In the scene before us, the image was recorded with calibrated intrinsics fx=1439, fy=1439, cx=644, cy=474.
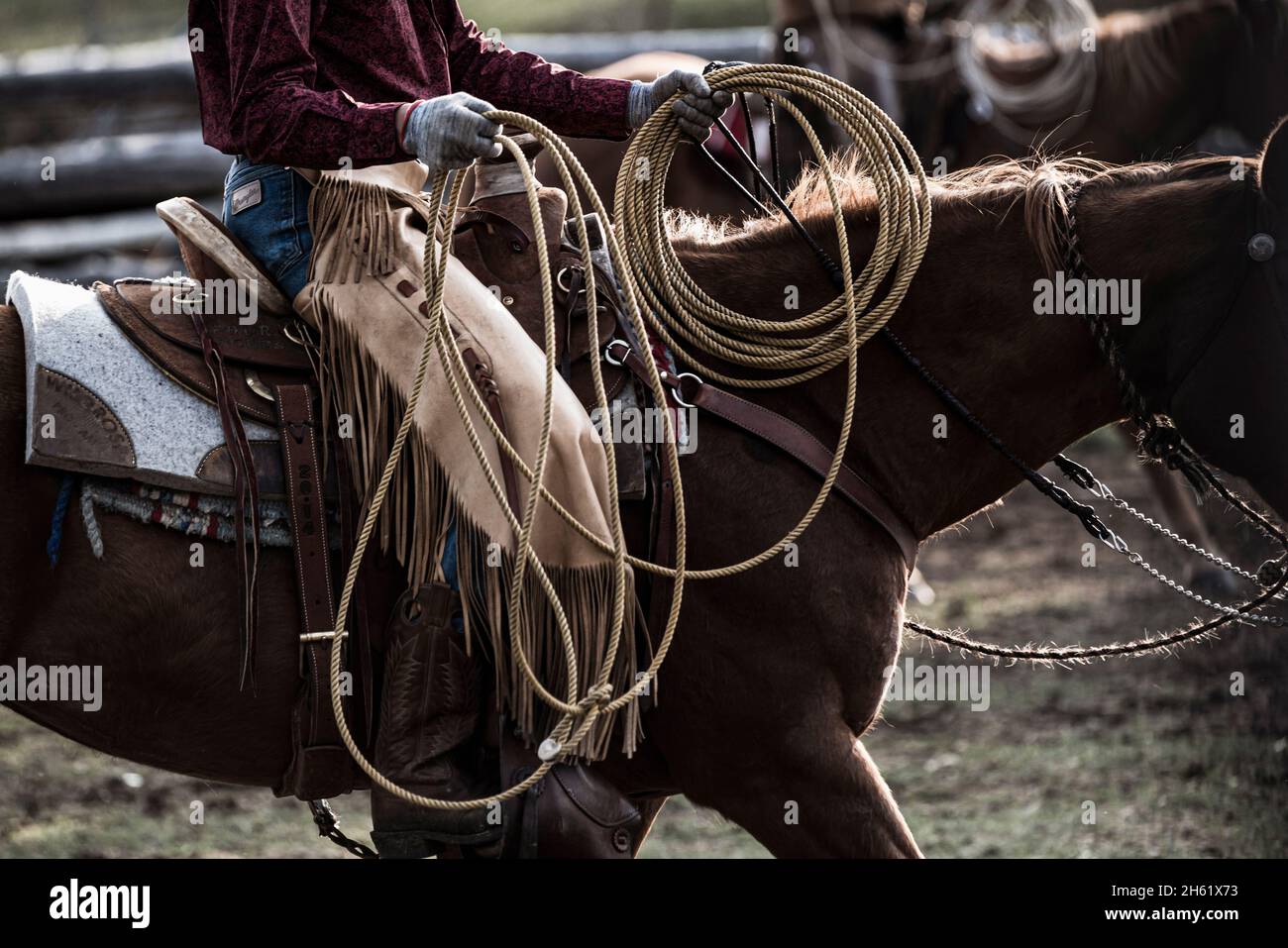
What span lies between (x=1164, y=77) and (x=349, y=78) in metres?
5.76

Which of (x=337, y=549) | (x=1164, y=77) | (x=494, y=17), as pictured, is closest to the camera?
(x=337, y=549)

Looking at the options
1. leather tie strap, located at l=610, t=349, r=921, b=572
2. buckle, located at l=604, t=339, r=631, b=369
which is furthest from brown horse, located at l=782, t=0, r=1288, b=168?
buckle, located at l=604, t=339, r=631, b=369

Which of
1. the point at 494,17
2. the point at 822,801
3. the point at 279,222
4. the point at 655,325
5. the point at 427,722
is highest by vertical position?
the point at 494,17

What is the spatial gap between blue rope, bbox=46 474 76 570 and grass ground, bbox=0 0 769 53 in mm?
16285

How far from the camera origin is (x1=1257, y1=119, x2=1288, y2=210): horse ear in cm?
251

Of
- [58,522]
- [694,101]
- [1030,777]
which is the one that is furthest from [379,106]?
[1030,777]

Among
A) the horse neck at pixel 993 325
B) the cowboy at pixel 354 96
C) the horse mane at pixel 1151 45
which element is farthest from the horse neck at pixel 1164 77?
the cowboy at pixel 354 96

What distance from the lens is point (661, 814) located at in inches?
200

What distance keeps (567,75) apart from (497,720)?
4.27 feet

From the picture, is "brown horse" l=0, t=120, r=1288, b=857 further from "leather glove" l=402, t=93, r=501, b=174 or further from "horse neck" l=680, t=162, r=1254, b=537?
"leather glove" l=402, t=93, r=501, b=174

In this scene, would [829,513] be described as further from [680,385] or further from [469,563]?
[469,563]

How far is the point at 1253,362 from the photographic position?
8.46 ft
